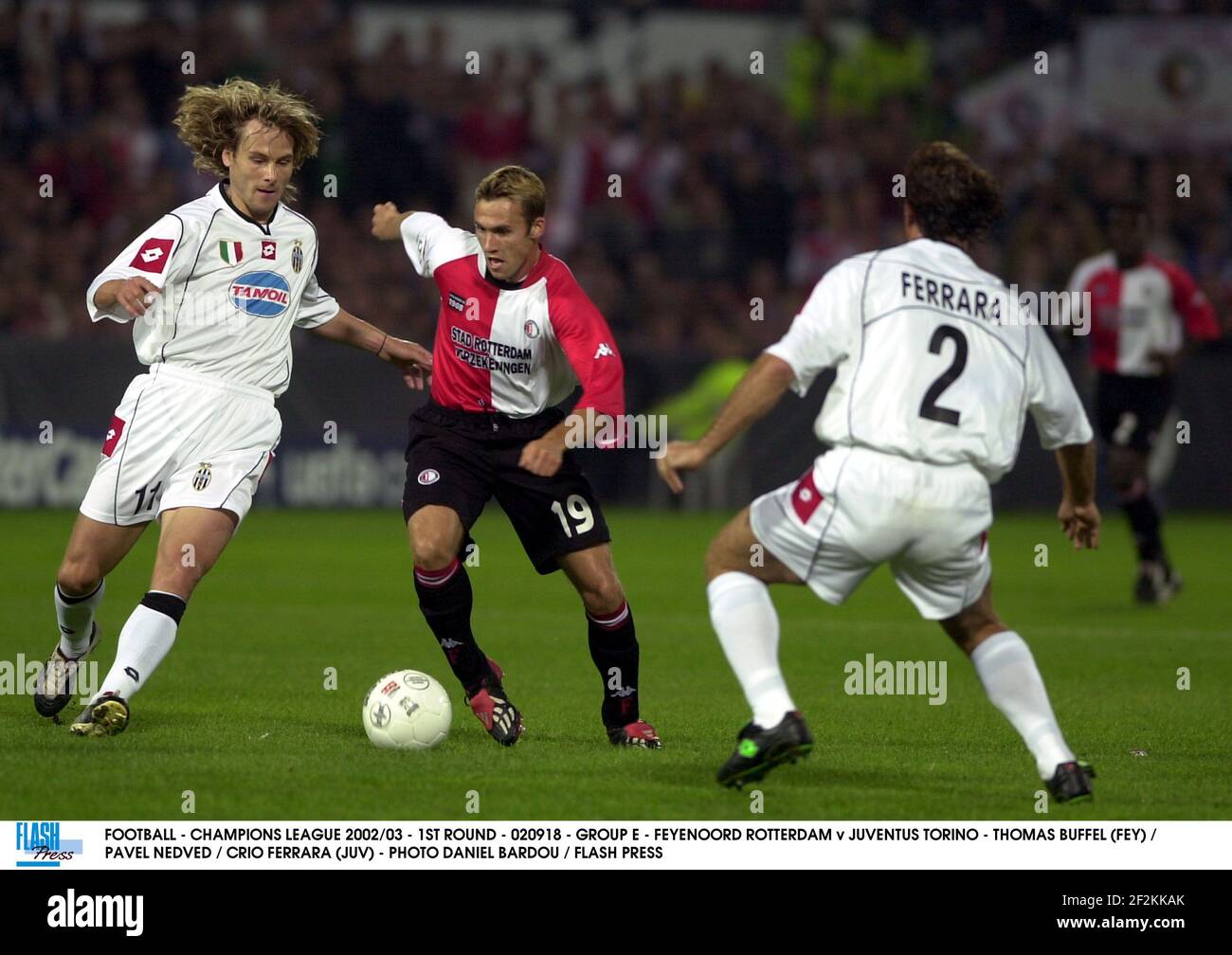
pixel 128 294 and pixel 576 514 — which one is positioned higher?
pixel 128 294

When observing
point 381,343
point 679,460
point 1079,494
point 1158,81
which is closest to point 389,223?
point 381,343

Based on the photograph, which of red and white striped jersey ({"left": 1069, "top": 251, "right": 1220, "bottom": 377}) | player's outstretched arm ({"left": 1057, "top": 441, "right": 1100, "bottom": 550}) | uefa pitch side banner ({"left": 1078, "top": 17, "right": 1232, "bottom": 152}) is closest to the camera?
player's outstretched arm ({"left": 1057, "top": 441, "right": 1100, "bottom": 550})

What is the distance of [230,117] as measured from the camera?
6738mm

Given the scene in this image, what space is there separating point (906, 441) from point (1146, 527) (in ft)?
22.9

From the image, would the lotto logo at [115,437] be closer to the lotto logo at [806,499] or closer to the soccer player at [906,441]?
the soccer player at [906,441]

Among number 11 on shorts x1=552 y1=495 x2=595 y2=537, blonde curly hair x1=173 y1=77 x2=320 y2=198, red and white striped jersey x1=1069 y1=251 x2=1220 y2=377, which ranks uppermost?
red and white striped jersey x1=1069 y1=251 x2=1220 y2=377

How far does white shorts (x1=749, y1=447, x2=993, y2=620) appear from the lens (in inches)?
211

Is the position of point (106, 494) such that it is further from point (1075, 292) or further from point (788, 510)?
point (1075, 292)

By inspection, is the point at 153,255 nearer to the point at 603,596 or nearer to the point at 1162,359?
the point at 603,596

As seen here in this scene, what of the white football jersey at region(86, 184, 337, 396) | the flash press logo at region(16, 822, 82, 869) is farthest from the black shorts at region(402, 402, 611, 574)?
the flash press logo at region(16, 822, 82, 869)

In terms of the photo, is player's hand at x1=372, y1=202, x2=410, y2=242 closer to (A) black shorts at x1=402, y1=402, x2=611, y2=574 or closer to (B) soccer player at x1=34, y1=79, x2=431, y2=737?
(B) soccer player at x1=34, y1=79, x2=431, y2=737

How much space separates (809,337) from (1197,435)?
13948 millimetres

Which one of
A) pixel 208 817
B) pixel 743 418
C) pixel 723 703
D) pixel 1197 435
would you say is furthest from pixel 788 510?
pixel 1197 435

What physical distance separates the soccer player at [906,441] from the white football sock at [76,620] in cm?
253
